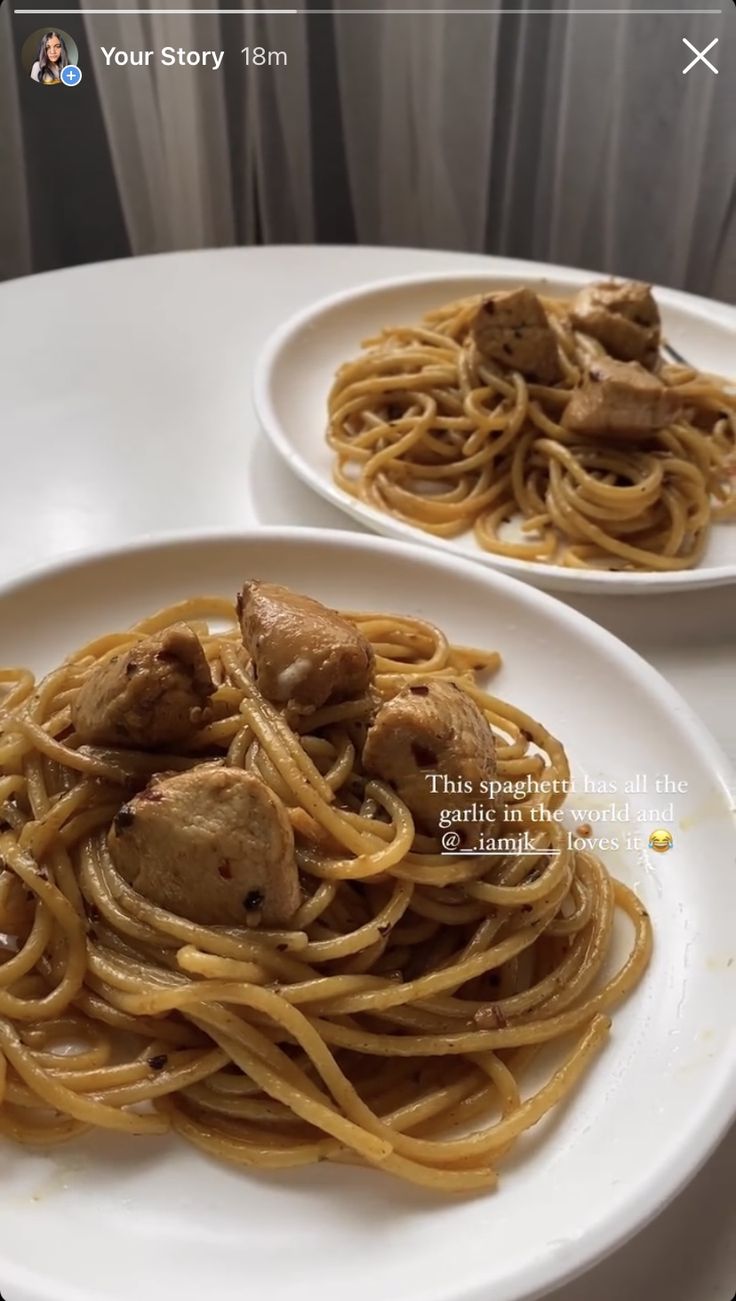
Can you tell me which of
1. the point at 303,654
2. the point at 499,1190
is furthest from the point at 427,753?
the point at 499,1190

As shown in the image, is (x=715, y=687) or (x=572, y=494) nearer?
(x=715, y=687)

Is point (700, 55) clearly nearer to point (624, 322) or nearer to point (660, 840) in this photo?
point (624, 322)

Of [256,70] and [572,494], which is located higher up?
[256,70]

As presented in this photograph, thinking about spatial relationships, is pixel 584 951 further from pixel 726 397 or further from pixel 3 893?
pixel 726 397

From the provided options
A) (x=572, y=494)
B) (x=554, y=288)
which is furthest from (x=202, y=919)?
(x=554, y=288)
